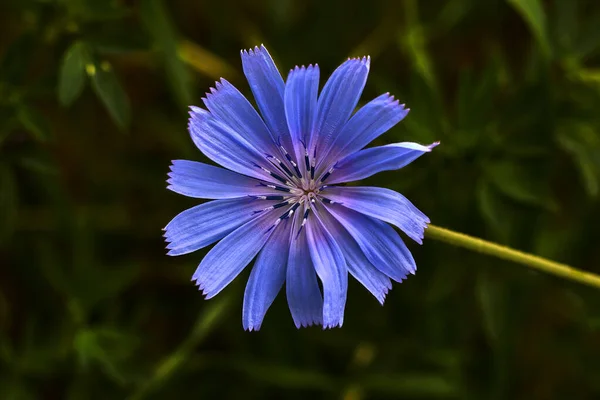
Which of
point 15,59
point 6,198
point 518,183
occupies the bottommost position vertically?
point 518,183

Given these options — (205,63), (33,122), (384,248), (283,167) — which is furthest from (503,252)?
(205,63)

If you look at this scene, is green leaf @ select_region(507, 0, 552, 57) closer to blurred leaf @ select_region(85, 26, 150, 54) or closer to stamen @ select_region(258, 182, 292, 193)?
stamen @ select_region(258, 182, 292, 193)

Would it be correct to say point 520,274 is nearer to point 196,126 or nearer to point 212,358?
point 212,358

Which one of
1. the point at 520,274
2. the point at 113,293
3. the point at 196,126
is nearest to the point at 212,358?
the point at 113,293

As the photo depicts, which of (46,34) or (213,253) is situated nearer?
(213,253)

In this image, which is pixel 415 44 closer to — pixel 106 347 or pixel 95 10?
pixel 95 10

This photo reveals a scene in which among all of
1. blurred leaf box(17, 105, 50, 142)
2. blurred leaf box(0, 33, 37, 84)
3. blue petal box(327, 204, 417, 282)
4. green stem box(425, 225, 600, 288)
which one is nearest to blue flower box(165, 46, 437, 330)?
blue petal box(327, 204, 417, 282)
